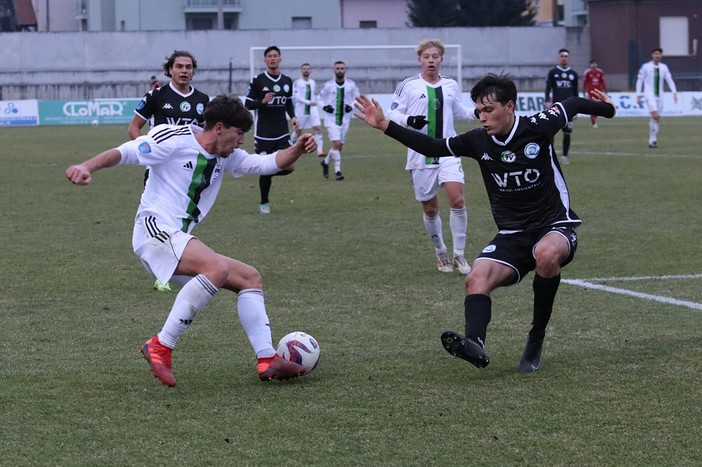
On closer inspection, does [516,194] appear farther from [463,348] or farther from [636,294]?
[636,294]

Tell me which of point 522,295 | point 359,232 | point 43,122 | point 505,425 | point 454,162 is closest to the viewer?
point 505,425

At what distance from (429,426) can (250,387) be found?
123 cm

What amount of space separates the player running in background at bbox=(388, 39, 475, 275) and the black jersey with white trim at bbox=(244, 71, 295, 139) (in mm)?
5093

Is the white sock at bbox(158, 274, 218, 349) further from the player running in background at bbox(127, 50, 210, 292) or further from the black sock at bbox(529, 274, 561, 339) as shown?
the player running in background at bbox(127, 50, 210, 292)

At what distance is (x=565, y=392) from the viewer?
5.96 metres

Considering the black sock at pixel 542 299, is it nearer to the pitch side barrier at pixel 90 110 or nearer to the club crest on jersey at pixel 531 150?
the club crest on jersey at pixel 531 150

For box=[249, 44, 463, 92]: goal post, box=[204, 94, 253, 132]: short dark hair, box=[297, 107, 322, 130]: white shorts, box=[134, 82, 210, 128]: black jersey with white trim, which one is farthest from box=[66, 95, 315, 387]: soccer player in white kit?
box=[249, 44, 463, 92]: goal post

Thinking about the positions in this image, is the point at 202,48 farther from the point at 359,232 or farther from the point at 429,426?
the point at 429,426

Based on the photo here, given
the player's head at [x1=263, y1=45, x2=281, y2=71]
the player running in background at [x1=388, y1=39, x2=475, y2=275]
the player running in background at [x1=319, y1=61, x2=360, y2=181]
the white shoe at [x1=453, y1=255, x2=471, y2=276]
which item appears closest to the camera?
the white shoe at [x1=453, y1=255, x2=471, y2=276]

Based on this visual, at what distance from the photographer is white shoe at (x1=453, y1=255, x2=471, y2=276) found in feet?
34.0

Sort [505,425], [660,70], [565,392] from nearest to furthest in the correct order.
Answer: [505,425] < [565,392] < [660,70]

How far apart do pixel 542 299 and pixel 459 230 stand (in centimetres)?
397

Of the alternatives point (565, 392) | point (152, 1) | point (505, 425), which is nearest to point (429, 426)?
point (505, 425)

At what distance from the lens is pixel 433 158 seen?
34.2 feet
